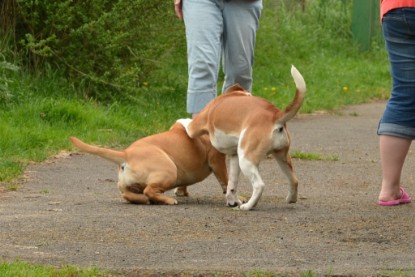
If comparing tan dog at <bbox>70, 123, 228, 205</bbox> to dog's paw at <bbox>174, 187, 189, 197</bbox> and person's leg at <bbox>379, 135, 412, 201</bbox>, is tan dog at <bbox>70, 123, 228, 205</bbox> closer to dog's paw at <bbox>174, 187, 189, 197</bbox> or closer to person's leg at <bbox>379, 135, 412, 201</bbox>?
dog's paw at <bbox>174, 187, 189, 197</bbox>

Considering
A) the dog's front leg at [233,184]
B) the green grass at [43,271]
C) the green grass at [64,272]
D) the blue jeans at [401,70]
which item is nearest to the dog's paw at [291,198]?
the dog's front leg at [233,184]

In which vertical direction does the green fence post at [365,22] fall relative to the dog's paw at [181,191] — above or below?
below

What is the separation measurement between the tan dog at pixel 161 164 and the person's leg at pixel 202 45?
95 centimetres

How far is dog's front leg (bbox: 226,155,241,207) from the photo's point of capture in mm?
6711

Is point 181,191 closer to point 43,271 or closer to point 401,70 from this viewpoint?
point 401,70

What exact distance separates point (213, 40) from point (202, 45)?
86mm

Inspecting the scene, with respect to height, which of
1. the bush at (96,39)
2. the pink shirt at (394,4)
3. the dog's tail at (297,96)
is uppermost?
the pink shirt at (394,4)

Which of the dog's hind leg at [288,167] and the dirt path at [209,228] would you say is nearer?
the dirt path at [209,228]

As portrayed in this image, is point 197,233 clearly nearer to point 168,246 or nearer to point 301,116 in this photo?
point 168,246

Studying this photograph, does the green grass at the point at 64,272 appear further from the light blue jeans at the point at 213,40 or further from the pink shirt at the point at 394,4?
the light blue jeans at the point at 213,40

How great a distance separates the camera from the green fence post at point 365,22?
17.7 meters

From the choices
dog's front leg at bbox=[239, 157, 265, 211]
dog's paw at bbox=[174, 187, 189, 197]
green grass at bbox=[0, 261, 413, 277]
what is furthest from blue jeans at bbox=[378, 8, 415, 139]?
green grass at bbox=[0, 261, 413, 277]

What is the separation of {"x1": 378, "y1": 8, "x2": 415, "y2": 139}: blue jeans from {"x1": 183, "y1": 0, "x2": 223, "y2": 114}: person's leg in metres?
1.56

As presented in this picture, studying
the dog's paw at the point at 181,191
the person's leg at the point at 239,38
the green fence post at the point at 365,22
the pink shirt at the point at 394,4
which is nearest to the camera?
the pink shirt at the point at 394,4
